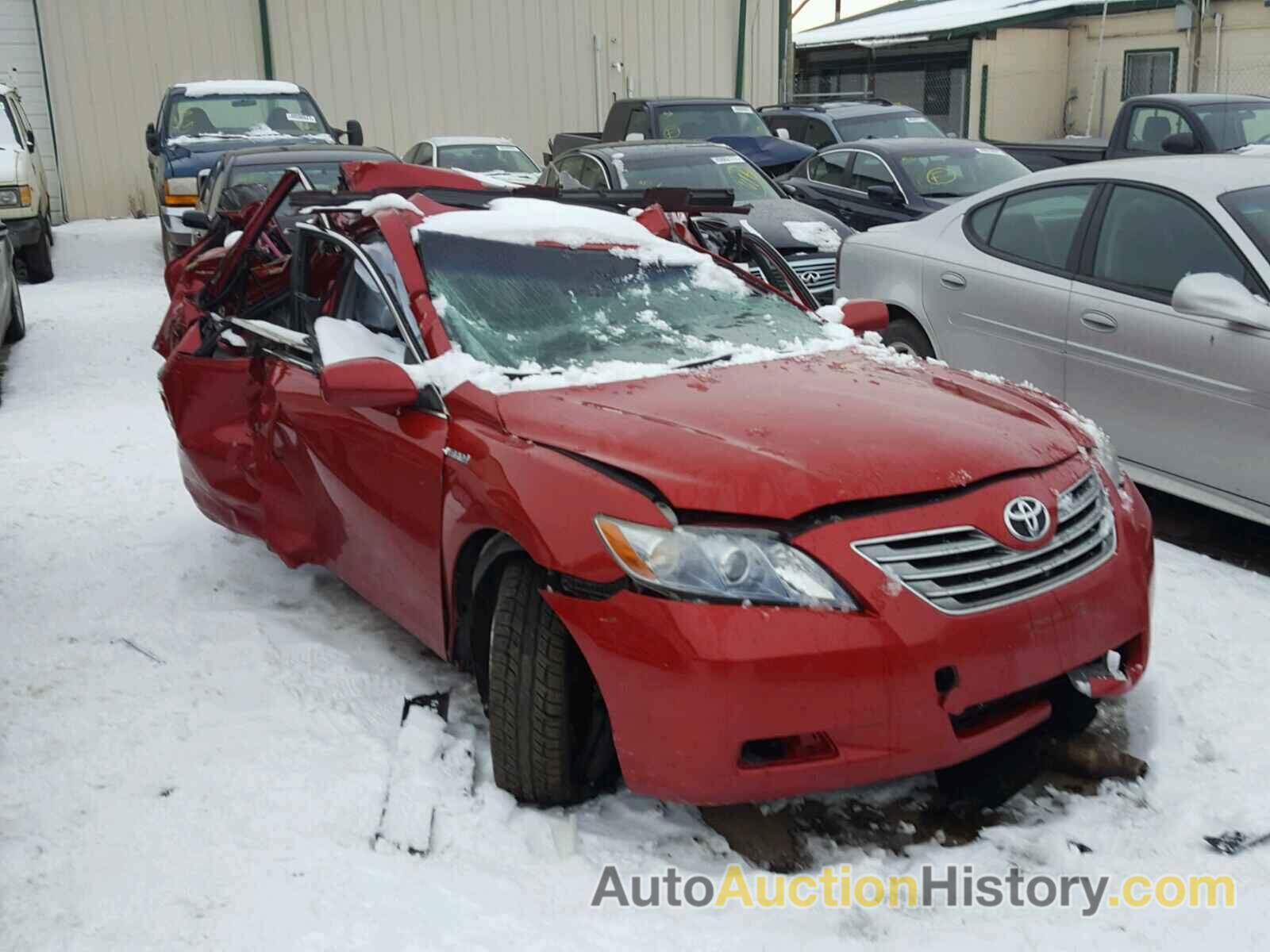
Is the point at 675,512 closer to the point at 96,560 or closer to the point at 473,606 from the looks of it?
the point at 473,606

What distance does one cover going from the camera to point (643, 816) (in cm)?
343

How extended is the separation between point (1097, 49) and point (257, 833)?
92.6ft

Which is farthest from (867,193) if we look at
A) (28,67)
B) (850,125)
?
(28,67)

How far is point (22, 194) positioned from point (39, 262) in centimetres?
113

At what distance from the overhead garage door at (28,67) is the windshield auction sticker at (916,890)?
779 inches

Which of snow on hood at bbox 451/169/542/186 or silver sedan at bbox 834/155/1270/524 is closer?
silver sedan at bbox 834/155/1270/524

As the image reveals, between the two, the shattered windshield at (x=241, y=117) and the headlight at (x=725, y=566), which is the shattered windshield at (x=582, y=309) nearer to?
the headlight at (x=725, y=566)

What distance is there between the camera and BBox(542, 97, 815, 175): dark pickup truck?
50.1 feet

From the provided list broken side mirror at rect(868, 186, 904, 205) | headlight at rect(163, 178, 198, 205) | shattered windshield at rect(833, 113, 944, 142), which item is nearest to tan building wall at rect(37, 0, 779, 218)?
shattered windshield at rect(833, 113, 944, 142)

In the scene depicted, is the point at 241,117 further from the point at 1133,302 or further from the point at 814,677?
the point at 814,677

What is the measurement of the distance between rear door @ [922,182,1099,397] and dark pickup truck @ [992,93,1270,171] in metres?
6.05

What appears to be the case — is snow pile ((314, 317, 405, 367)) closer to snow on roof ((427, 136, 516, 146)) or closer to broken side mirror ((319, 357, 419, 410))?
broken side mirror ((319, 357, 419, 410))

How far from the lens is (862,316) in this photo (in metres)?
4.70

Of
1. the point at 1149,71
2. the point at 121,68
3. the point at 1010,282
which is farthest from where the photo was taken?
the point at 1149,71
